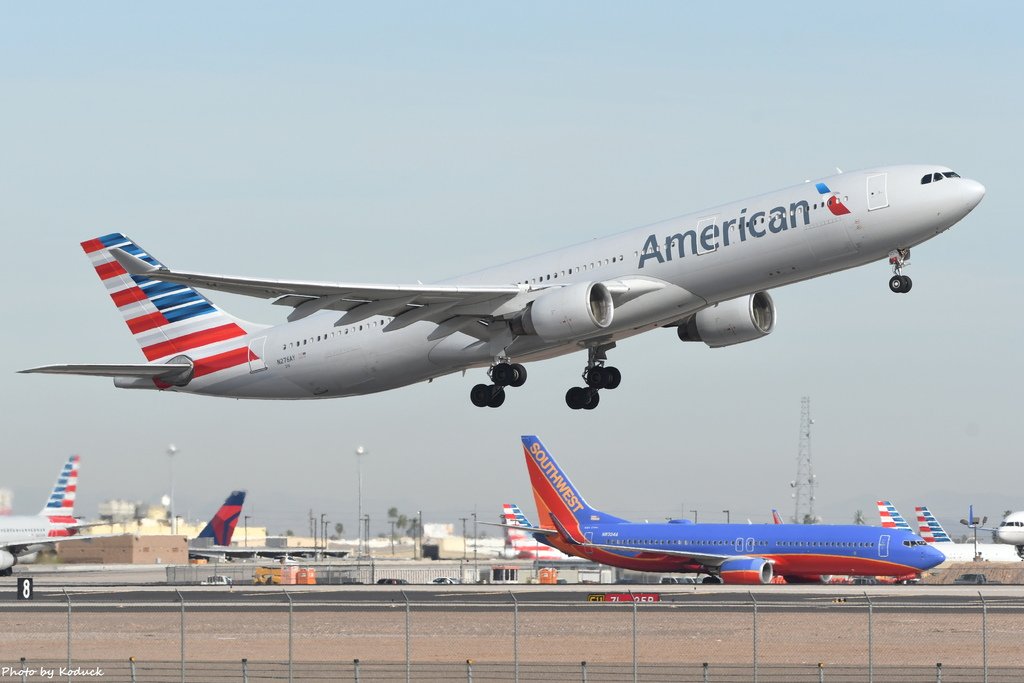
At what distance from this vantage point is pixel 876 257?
39.8m

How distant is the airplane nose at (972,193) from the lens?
126 ft

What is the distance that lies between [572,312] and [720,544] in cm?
3941

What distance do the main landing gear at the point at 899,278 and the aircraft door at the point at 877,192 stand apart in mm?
1903

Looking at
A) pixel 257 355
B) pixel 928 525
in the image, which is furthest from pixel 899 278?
pixel 928 525

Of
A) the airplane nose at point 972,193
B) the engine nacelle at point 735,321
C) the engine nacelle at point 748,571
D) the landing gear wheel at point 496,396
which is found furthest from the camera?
the engine nacelle at point 748,571

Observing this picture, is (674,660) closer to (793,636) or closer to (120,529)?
(793,636)

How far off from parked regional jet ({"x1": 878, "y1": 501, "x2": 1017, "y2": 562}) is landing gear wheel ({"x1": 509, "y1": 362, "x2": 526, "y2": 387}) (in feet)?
195

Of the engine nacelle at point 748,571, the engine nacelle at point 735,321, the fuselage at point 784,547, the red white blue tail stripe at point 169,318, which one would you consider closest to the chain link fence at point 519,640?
the engine nacelle at point 735,321

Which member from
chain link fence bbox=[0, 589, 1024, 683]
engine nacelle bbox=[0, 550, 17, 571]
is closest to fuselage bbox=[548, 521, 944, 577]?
chain link fence bbox=[0, 589, 1024, 683]

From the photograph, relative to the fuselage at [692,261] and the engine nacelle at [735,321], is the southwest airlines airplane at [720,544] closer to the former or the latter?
the engine nacelle at [735,321]

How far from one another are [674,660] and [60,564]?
306 ft

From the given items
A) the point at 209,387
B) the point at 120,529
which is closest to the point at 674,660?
the point at 209,387

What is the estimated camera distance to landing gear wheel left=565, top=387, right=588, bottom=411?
4956cm

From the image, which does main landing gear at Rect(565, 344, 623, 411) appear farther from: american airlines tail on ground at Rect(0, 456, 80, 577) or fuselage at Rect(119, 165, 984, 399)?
american airlines tail on ground at Rect(0, 456, 80, 577)
